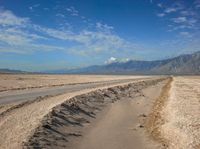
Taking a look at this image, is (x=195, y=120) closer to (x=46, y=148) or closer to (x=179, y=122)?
(x=179, y=122)

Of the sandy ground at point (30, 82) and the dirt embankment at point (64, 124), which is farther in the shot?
the sandy ground at point (30, 82)

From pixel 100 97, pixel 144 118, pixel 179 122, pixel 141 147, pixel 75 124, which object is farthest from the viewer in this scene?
pixel 100 97

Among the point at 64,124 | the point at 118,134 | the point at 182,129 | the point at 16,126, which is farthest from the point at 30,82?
the point at 182,129

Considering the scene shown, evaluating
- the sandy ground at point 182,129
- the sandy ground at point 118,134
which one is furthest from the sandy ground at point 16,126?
the sandy ground at point 182,129

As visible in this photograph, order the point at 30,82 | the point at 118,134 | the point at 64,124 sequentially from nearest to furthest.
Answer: the point at 118,134
the point at 64,124
the point at 30,82

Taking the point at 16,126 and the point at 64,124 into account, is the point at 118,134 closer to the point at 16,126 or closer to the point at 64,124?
the point at 64,124

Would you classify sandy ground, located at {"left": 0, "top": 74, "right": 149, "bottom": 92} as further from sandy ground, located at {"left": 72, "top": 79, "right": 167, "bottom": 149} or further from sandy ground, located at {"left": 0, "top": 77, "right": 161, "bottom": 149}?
sandy ground, located at {"left": 72, "top": 79, "right": 167, "bottom": 149}

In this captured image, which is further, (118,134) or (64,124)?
(64,124)

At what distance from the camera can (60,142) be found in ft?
53.7

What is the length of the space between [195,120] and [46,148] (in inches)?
391

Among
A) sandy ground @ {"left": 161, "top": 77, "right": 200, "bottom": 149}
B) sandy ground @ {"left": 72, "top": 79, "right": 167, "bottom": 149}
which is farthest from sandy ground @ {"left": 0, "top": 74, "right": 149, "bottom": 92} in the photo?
sandy ground @ {"left": 161, "top": 77, "right": 200, "bottom": 149}

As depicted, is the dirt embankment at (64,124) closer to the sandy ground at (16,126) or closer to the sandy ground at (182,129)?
the sandy ground at (16,126)

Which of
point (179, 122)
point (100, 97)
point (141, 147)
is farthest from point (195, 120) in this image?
point (100, 97)

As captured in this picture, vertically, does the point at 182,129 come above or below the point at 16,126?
below
